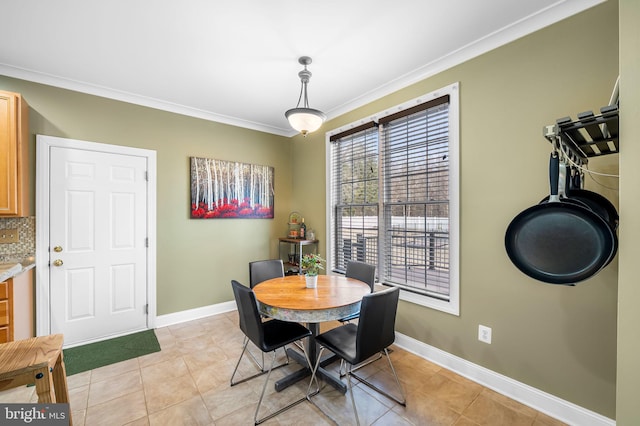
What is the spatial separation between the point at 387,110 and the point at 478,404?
2725 mm

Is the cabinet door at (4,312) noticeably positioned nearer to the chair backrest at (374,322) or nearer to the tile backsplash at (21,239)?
the tile backsplash at (21,239)

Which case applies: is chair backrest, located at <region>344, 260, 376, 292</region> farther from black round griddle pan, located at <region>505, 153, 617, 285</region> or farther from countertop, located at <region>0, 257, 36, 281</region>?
countertop, located at <region>0, 257, 36, 281</region>

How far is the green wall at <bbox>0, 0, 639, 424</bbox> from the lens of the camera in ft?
5.56

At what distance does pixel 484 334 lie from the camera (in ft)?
7.23

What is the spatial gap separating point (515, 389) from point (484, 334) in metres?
0.39

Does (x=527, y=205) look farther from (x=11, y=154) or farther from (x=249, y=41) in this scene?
(x=11, y=154)

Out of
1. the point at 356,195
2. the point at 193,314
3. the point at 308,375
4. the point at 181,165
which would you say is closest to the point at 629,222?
the point at 308,375

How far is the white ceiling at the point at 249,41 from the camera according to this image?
6.07 feet

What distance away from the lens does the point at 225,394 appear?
210cm

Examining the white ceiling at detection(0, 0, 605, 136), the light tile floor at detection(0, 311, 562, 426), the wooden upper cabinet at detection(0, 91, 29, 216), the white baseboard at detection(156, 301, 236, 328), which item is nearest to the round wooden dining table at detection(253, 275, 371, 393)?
the light tile floor at detection(0, 311, 562, 426)

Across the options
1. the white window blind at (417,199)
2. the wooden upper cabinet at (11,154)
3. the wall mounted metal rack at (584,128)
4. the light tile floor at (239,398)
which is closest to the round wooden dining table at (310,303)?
the light tile floor at (239,398)

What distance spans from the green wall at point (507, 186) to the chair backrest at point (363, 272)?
0.49m

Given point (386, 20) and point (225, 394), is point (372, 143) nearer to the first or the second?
point (386, 20)

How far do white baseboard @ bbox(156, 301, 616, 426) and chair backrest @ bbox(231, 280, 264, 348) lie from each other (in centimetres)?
163
